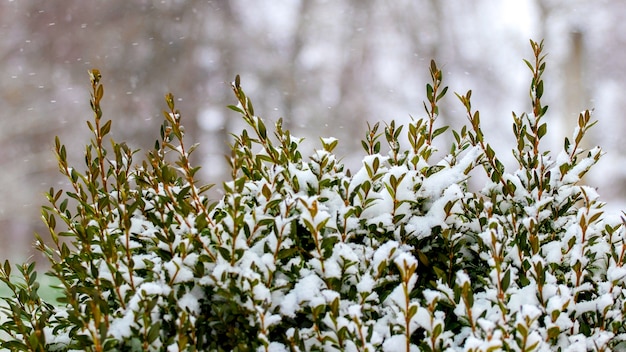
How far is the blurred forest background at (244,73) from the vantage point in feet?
49.1

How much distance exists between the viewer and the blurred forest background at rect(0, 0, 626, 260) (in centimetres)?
1497

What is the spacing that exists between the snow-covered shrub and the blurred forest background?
12898 mm

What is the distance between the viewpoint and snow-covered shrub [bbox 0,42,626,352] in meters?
1.47

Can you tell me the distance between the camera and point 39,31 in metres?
15.0

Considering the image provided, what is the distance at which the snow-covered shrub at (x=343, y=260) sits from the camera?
1469 mm

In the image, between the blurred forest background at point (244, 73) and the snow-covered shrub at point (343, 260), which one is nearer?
the snow-covered shrub at point (343, 260)

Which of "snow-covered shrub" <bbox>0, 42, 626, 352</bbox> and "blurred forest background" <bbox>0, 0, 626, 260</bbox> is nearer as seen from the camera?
"snow-covered shrub" <bbox>0, 42, 626, 352</bbox>

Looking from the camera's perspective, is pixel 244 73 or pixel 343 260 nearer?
pixel 343 260

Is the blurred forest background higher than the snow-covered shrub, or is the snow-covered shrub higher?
the blurred forest background

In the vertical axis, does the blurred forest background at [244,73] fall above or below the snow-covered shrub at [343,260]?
above

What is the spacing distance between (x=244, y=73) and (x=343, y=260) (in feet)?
46.2

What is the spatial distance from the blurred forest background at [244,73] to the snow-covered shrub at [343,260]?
12898 mm

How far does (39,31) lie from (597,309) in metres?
15.4

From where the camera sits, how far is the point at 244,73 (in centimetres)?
1531
